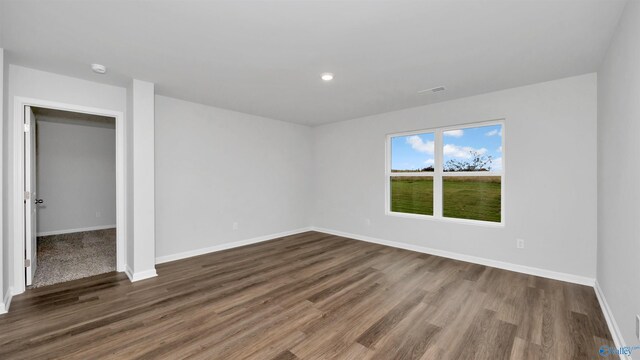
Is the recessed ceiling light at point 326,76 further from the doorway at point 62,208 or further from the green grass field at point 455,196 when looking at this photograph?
the doorway at point 62,208

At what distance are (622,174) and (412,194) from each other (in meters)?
2.90

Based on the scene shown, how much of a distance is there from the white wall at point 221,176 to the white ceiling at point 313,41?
2.68 feet

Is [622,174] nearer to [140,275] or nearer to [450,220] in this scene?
[450,220]

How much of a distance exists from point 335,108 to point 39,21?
356 cm

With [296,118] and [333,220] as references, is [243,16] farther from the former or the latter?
[333,220]

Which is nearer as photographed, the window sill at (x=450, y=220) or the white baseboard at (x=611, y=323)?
the white baseboard at (x=611, y=323)

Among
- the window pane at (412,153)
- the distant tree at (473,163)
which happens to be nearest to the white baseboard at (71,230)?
the window pane at (412,153)

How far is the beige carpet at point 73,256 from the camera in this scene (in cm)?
334

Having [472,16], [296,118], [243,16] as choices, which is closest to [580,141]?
[472,16]

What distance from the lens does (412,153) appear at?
15.5 feet

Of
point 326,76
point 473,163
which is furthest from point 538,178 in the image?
point 326,76

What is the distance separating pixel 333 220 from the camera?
19.0ft

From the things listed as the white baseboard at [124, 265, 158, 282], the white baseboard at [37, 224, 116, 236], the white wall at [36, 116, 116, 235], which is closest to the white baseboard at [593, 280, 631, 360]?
the white baseboard at [124, 265, 158, 282]

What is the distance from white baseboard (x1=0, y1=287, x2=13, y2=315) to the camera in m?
2.39
